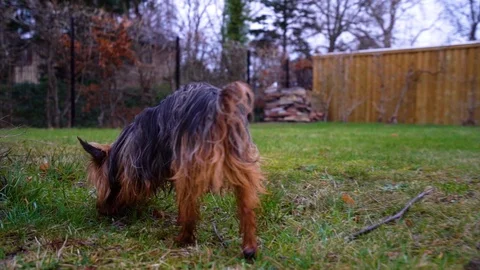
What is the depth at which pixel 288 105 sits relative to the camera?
16688 millimetres

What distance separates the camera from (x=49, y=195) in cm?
349

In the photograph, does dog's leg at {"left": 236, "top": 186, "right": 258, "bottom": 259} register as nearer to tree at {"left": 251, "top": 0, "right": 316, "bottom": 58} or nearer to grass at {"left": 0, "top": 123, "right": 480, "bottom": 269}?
grass at {"left": 0, "top": 123, "right": 480, "bottom": 269}

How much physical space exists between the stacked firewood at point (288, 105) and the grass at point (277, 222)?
11.7 m

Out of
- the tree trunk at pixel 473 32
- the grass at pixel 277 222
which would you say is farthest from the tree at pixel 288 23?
the grass at pixel 277 222

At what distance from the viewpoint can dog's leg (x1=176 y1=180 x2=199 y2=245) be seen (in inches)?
100

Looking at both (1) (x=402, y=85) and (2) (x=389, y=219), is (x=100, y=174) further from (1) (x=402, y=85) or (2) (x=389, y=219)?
(1) (x=402, y=85)

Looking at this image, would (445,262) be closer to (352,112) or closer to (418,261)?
(418,261)

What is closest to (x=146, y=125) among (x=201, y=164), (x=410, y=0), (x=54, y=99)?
(x=201, y=164)

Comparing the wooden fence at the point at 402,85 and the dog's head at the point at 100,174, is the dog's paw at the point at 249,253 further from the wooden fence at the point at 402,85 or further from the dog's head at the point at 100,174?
the wooden fence at the point at 402,85

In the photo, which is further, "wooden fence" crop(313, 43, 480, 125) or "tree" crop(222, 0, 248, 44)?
"tree" crop(222, 0, 248, 44)

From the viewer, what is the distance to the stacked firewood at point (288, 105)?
16656mm

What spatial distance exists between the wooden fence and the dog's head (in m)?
13.8

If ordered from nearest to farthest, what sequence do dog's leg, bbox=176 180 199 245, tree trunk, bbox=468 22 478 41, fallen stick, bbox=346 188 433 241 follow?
dog's leg, bbox=176 180 199 245 < fallen stick, bbox=346 188 433 241 < tree trunk, bbox=468 22 478 41

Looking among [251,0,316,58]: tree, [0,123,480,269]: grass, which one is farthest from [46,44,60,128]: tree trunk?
[251,0,316,58]: tree
